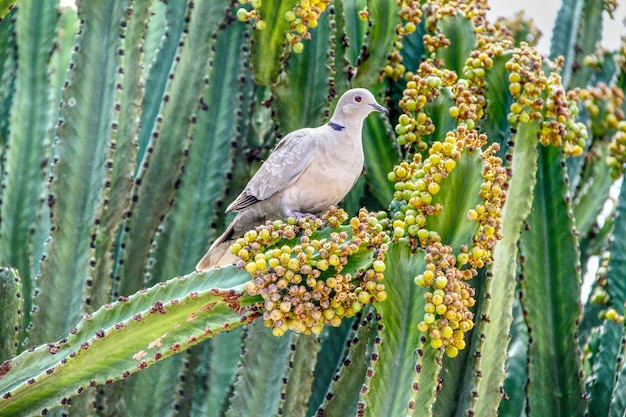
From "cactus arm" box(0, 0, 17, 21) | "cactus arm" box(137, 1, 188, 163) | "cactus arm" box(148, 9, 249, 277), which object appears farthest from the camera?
"cactus arm" box(137, 1, 188, 163)

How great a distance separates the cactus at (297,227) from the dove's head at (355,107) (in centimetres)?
16

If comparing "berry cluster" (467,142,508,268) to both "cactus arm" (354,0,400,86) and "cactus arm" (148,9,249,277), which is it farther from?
"cactus arm" (148,9,249,277)

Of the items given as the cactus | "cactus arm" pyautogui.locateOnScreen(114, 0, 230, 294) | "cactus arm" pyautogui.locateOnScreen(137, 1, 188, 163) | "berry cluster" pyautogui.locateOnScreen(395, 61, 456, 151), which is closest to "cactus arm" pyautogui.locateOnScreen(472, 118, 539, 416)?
the cactus

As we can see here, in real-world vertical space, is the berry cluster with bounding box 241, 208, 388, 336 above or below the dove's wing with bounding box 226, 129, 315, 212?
below

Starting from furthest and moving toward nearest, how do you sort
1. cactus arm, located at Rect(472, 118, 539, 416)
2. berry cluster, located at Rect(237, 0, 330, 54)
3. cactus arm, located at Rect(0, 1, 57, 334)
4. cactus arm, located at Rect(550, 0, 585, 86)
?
cactus arm, located at Rect(550, 0, 585, 86)
cactus arm, located at Rect(0, 1, 57, 334)
berry cluster, located at Rect(237, 0, 330, 54)
cactus arm, located at Rect(472, 118, 539, 416)

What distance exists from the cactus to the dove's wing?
0.28 meters

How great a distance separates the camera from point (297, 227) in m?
2.54

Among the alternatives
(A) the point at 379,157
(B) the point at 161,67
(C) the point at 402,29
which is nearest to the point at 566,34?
(C) the point at 402,29

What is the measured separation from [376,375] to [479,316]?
46 cm

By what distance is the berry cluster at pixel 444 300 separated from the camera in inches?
93.0

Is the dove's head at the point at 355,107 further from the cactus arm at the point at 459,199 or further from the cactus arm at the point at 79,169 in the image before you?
the cactus arm at the point at 79,169

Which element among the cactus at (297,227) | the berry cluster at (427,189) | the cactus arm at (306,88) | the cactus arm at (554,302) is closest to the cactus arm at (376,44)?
the cactus at (297,227)

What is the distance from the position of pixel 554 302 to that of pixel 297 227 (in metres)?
1.07

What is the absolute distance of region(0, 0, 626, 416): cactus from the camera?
246 cm
